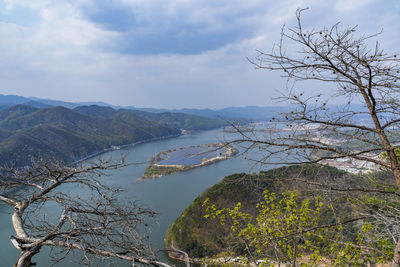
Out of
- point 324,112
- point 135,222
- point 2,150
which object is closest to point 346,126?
point 324,112

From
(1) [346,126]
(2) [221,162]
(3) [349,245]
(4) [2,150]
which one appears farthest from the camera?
(2) [221,162]

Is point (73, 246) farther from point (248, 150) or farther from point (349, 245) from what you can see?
point (349, 245)

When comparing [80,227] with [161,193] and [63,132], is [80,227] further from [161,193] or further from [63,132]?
[63,132]

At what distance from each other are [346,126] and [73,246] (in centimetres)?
215

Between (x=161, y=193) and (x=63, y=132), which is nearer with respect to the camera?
(x=161, y=193)

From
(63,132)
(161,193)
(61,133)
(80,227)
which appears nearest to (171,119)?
(63,132)

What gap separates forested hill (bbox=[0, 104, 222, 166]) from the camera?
42028mm

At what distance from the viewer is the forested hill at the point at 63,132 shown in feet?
138

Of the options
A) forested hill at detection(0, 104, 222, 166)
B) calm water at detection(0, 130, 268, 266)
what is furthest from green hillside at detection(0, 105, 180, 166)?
calm water at detection(0, 130, 268, 266)

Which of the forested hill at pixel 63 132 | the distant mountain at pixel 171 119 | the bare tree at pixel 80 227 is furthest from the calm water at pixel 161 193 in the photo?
the distant mountain at pixel 171 119

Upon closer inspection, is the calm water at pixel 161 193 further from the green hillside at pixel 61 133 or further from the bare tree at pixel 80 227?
the bare tree at pixel 80 227

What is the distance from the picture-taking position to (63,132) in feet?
184

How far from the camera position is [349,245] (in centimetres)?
212

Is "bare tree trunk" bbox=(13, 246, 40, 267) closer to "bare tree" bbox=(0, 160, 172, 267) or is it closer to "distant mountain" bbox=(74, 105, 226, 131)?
"bare tree" bbox=(0, 160, 172, 267)
